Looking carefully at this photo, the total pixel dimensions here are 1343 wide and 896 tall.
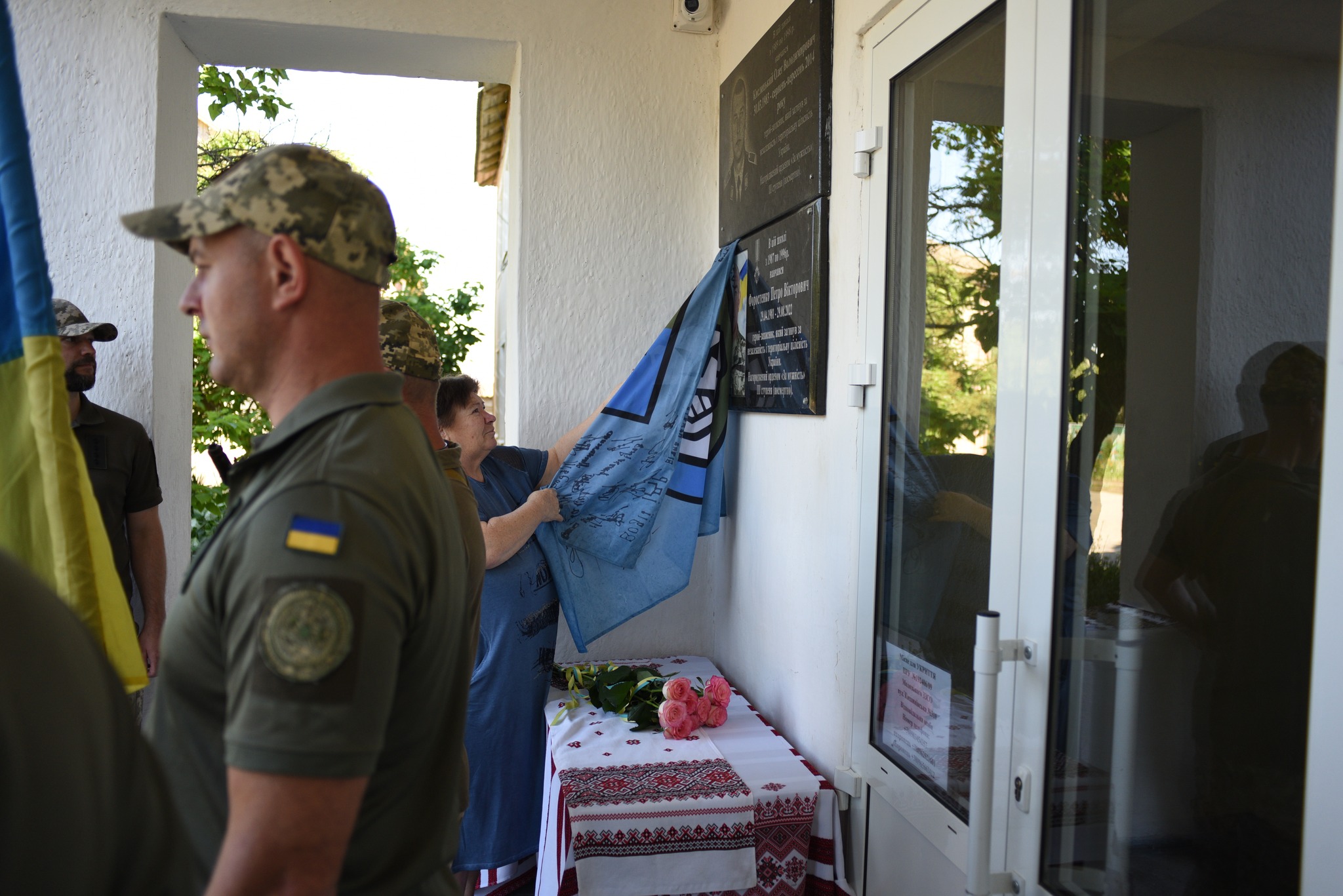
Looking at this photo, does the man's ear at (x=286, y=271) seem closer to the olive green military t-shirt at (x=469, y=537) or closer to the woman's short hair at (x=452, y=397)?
the olive green military t-shirt at (x=469, y=537)

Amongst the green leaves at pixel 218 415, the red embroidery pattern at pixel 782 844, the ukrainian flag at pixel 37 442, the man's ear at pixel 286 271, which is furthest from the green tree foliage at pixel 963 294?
the green leaves at pixel 218 415

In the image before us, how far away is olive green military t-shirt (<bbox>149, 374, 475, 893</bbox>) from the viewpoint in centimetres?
86

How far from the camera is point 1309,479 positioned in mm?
1129

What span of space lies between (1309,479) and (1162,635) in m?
0.35

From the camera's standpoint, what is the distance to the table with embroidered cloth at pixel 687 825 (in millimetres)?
2195

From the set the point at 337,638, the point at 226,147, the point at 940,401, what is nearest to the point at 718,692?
the point at 940,401

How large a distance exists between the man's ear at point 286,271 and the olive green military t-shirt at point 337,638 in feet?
0.34

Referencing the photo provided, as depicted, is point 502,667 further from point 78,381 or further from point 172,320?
point 172,320

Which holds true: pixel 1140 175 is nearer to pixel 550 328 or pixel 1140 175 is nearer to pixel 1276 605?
pixel 1276 605

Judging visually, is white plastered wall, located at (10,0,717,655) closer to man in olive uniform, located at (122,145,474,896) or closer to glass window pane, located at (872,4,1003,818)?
glass window pane, located at (872,4,1003,818)

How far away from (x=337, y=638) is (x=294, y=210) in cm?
46

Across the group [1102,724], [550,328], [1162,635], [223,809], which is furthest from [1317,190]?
[550,328]

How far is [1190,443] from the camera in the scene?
1.31 meters
